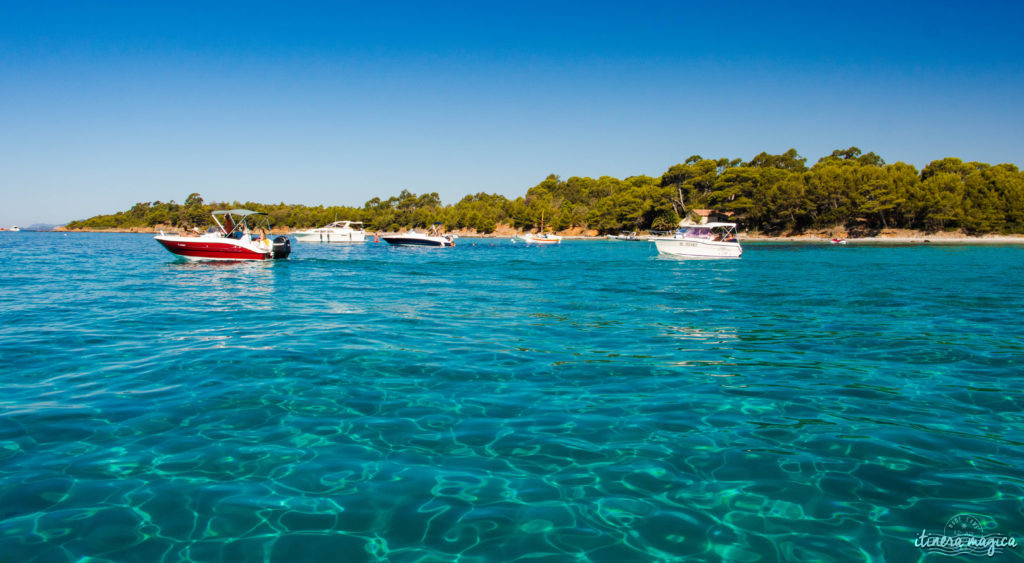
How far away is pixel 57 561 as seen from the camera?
372 centimetres

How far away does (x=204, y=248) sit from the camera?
33.0 metres

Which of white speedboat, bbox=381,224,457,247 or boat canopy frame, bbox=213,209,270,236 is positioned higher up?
boat canopy frame, bbox=213,209,270,236

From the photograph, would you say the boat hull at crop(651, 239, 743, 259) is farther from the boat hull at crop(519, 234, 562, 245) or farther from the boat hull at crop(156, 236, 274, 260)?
the boat hull at crop(519, 234, 562, 245)

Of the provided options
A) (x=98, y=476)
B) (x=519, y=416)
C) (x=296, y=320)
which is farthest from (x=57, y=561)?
(x=296, y=320)

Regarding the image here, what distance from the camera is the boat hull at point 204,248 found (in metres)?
32.6

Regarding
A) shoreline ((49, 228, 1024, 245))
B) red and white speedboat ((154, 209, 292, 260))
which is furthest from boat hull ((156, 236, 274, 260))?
shoreline ((49, 228, 1024, 245))

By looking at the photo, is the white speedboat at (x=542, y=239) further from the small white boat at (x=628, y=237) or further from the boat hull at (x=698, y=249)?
the boat hull at (x=698, y=249)

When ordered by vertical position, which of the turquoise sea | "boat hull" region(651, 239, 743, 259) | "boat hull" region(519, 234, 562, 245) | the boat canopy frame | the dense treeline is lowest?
the turquoise sea

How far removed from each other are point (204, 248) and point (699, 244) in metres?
36.2

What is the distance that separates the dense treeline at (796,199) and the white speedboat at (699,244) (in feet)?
154

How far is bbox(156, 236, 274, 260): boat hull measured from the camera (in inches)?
1282

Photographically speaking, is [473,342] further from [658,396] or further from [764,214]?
[764,214]

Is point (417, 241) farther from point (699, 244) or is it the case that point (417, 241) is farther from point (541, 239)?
point (699, 244)

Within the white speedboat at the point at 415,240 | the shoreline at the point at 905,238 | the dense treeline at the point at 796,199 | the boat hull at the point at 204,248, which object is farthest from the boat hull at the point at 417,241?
the shoreline at the point at 905,238
